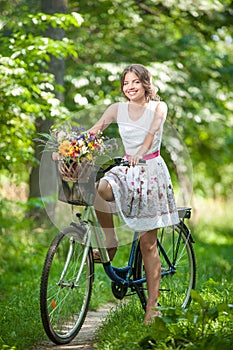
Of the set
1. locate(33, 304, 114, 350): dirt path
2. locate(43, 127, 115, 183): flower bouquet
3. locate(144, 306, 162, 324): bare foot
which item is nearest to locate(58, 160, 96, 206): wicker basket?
locate(43, 127, 115, 183): flower bouquet

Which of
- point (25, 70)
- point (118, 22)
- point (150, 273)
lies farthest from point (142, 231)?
point (118, 22)

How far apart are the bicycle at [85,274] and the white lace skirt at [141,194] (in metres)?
0.14

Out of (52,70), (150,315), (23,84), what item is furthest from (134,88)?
(52,70)

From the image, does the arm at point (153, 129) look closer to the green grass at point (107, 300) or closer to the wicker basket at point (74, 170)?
the wicker basket at point (74, 170)

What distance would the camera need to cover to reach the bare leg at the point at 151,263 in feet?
14.6

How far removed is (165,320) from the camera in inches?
139

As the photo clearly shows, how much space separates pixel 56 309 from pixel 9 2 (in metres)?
4.44

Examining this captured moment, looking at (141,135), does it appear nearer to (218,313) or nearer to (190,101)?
(218,313)

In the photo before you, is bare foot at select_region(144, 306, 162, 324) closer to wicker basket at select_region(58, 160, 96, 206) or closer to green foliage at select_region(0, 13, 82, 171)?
wicker basket at select_region(58, 160, 96, 206)

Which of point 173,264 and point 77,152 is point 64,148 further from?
point 173,264

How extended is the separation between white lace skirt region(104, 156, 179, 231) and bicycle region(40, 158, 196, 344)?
0.45ft

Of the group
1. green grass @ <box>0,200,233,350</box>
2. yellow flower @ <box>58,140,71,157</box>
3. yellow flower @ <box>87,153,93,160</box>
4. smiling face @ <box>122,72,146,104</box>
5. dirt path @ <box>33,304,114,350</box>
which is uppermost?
smiling face @ <box>122,72,146,104</box>

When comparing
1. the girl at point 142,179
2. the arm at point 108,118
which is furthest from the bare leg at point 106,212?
the arm at point 108,118

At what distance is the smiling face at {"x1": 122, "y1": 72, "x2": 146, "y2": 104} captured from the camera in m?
4.45
